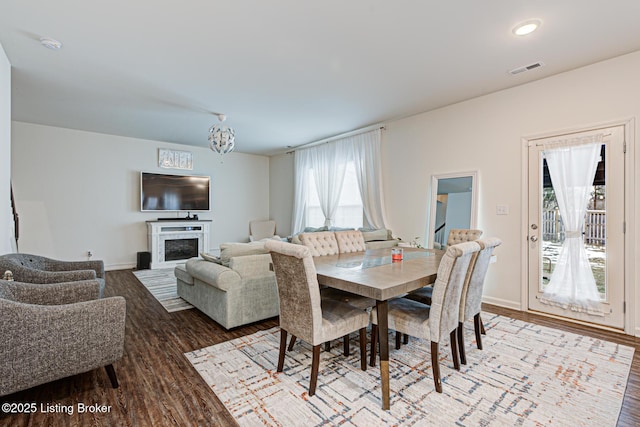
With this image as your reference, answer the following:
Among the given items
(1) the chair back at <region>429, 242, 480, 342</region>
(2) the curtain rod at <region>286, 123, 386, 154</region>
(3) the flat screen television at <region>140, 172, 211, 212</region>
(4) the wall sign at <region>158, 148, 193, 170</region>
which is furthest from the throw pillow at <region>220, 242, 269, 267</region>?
(4) the wall sign at <region>158, 148, 193, 170</region>

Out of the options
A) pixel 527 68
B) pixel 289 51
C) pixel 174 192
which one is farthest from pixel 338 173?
pixel 174 192

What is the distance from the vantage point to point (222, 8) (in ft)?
7.43

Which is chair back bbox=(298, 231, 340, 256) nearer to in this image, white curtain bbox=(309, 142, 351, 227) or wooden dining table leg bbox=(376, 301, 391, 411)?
wooden dining table leg bbox=(376, 301, 391, 411)

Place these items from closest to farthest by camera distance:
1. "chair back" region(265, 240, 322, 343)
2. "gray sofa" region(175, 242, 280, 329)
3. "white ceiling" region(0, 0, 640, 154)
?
1. "chair back" region(265, 240, 322, 343)
2. "white ceiling" region(0, 0, 640, 154)
3. "gray sofa" region(175, 242, 280, 329)

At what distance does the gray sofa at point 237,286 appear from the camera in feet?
9.80

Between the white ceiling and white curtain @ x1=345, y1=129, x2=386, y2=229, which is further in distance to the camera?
white curtain @ x1=345, y1=129, x2=386, y2=229

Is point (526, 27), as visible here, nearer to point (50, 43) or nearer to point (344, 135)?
point (344, 135)

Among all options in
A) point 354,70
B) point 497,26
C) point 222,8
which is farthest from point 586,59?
Answer: point 222,8

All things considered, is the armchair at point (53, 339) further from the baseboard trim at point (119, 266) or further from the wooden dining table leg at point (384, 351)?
the baseboard trim at point (119, 266)

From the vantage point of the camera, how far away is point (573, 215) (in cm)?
328

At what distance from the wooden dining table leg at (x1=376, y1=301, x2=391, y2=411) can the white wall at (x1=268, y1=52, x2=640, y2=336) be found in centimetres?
273

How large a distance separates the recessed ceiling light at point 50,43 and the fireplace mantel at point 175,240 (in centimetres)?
399

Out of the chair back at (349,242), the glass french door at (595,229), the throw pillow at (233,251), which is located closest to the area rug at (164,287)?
the throw pillow at (233,251)

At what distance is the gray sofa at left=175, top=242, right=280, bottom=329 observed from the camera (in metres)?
2.99
